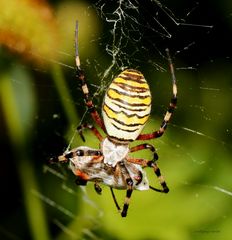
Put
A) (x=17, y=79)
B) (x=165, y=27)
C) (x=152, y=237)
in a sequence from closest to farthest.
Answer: (x=165, y=27) → (x=152, y=237) → (x=17, y=79)

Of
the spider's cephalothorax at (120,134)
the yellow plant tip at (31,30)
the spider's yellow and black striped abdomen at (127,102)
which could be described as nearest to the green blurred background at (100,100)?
the yellow plant tip at (31,30)

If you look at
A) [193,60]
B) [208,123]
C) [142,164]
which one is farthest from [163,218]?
[193,60]

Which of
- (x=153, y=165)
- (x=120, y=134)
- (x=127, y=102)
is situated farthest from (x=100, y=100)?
(x=127, y=102)

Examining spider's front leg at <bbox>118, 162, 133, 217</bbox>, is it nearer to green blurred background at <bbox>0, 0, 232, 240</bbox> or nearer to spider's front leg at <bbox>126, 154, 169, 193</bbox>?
spider's front leg at <bbox>126, 154, 169, 193</bbox>

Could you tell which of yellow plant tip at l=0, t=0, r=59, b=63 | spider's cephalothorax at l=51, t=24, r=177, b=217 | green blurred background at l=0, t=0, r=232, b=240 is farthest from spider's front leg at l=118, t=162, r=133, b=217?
yellow plant tip at l=0, t=0, r=59, b=63

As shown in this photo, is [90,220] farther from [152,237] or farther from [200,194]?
[200,194]

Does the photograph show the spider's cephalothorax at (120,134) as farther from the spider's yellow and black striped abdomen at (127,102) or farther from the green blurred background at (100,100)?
the green blurred background at (100,100)

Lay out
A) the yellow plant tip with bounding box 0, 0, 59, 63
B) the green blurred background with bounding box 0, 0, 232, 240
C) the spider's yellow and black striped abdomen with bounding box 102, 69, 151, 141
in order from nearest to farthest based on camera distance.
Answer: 1. the spider's yellow and black striped abdomen with bounding box 102, 69, 151, 141
2. the yellow plant tip with bounding box 0, 0, 59, 63
3. the green blurred background with bounding box 0, 0, 232, 240
